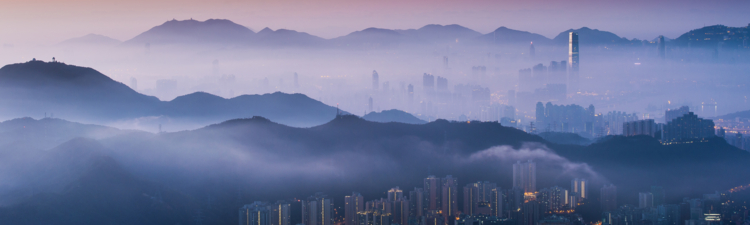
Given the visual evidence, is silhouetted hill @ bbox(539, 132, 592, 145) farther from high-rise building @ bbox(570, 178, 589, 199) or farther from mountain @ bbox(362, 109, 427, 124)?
high-rise building @ bbox(570, 178, 589, 199)

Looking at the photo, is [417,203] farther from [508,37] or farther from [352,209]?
[508,37]

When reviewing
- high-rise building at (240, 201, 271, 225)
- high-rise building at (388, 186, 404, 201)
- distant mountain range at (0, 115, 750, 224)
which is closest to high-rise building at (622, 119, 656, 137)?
distant mountain range at (0, 115, 750, 224)

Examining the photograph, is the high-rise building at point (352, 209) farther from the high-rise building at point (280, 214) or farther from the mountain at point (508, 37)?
the mountain at point (508, 37)

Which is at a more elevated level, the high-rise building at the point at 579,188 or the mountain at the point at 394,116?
the mountain at the point at 394,116

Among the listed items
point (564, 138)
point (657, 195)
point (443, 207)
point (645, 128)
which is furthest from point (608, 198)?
point (564, 138)

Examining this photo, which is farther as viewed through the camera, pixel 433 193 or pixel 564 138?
pixel 564 138

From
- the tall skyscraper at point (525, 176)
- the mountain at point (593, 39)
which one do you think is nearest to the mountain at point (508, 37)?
the mountain at point (593, 39)
